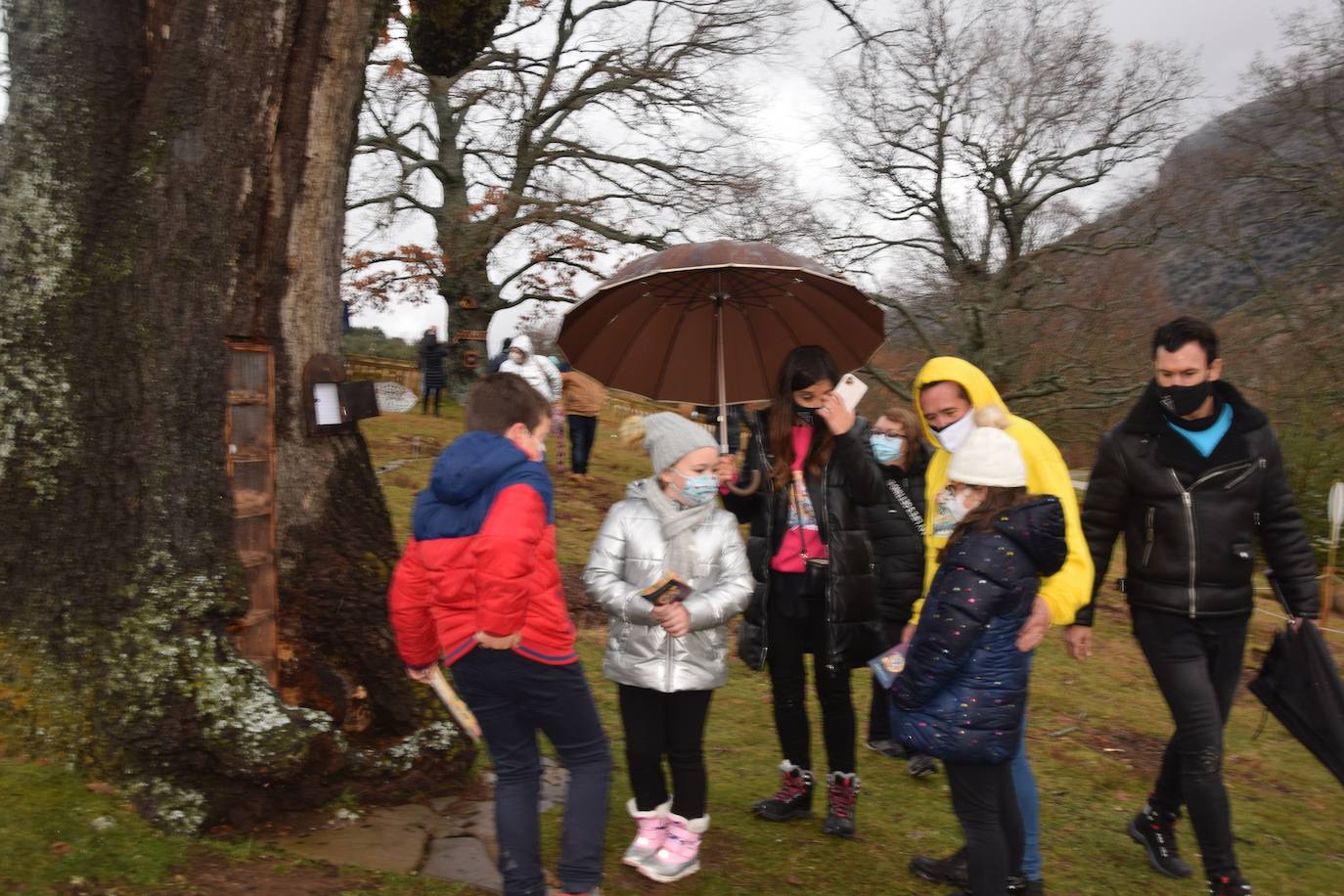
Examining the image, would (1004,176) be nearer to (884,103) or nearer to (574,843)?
(884,103)

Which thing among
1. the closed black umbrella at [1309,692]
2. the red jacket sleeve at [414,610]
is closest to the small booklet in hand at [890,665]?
the red jacket sleeve at [414,610]

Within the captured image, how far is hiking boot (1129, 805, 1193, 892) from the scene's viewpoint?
412 centimetres

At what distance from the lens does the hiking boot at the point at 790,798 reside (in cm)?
427

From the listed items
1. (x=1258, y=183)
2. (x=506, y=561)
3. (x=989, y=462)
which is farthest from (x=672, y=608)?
(x=1258, y=183)

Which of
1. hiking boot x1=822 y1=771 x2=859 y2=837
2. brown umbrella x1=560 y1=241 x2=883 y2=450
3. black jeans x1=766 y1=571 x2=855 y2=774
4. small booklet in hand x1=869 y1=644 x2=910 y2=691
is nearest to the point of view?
small booklet in hand x1=869 y1=644 x2=910 y2=691

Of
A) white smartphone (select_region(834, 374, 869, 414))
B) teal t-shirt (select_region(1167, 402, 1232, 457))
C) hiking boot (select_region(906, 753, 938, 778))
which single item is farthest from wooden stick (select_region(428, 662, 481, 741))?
teal t-shirt (select_region(1167, 402, 1232, 457))

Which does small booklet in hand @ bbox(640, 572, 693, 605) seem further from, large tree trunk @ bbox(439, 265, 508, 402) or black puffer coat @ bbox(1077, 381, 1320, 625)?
large tree trunk @ bbox(439, 265, 508, 402)

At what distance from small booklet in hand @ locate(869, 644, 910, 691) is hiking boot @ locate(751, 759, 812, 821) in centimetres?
101

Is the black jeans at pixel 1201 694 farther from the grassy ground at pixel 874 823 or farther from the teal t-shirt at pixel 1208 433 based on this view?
the teal t-shirt at pixel 1208 433

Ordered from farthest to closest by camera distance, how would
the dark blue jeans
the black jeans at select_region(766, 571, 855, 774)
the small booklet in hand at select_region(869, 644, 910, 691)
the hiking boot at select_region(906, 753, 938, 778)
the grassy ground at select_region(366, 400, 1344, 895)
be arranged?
the hiking boot at select_region(906, 753, 938, 778) → the black jeans at select_region(766, 571, 855, 774) → the grassy ground at select_region(366, 400, 1344, 895) → the small booklet in hand at select_region(869, 644, 910, 691) → the dark blue jeans

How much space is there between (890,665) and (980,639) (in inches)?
14.4

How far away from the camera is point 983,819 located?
325 centimetres

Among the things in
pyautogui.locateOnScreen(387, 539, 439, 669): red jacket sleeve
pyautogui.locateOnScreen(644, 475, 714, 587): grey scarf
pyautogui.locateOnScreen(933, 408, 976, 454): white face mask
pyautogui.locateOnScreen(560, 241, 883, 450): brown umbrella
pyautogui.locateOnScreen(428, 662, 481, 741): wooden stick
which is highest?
pyautogui.locateOnScreen(560, 241, 883, 450): brown umbrella

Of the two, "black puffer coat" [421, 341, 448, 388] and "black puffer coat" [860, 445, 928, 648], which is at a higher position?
"black puffer coat" [421, 341, 448, 388]
